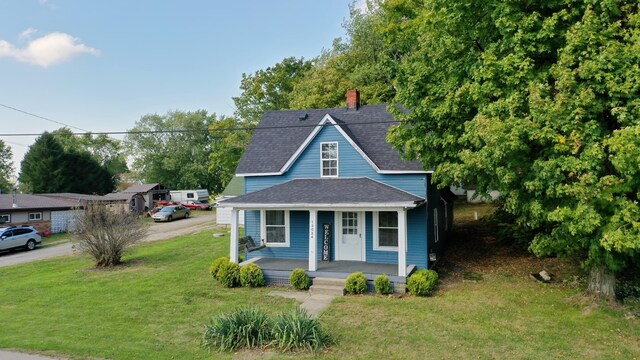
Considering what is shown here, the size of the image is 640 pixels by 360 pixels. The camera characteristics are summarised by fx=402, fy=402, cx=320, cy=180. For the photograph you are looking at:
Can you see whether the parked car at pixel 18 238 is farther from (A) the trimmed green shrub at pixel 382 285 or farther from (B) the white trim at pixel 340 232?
(A) the trimmed green shrub at pixel 382 285

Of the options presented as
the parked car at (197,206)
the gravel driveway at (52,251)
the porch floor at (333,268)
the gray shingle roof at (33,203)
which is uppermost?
the gray shingle roof at (33,203)

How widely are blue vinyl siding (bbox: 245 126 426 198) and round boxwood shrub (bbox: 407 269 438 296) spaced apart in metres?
3.39

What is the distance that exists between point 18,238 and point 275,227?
63.5 ft

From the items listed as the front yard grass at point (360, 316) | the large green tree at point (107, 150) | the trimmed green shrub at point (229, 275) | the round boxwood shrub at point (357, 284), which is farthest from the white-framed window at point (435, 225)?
the large green tree at point (107, 150)

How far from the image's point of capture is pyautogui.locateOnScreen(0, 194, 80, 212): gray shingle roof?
31500 millimetres

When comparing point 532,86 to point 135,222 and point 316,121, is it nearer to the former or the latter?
point 316,121

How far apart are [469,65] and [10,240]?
92.0ft

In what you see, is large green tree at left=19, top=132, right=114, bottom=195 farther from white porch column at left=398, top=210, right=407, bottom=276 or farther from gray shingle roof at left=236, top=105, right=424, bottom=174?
white porch column at left=398, top=210, right=407, bottom=276

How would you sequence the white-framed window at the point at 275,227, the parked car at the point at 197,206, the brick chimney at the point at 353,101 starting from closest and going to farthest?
the white-framed window at the point at 275,227 → the brick chimney at the point at 353,101 → the parked car at the point at 197,206

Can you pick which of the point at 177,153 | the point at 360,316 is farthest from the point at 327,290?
the point at 177,153

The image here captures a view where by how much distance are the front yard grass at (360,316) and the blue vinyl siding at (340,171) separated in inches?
154

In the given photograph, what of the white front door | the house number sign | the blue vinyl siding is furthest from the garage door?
the white front door

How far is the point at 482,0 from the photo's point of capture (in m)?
11.6

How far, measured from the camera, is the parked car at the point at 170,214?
→ 129 feet
